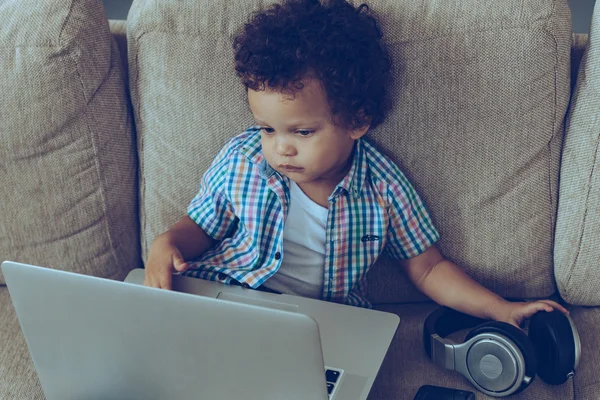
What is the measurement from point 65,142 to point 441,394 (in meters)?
0.82

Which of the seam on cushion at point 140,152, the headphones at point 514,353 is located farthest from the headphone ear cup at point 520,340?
the seam on cushion at point 140,152

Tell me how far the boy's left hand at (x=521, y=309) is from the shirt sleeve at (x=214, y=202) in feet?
1.74

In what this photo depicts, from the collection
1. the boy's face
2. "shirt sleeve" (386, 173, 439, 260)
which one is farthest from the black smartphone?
the boy's face

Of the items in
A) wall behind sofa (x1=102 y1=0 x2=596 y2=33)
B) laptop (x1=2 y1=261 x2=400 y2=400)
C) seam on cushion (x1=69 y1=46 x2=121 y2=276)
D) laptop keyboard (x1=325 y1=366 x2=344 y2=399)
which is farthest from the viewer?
wall behind sofa (x1=102 y1=0 x2=596 y2=33)

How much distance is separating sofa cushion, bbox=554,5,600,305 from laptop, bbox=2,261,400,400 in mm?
542

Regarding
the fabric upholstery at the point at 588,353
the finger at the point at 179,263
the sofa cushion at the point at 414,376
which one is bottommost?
the sofa cushion at the point at 414,376

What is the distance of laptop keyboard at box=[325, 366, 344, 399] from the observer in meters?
1.10

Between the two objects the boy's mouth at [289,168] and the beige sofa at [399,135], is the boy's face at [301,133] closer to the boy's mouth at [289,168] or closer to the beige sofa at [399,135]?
the boy's mouth at [289,168]

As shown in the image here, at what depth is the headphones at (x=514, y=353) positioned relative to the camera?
1.12m

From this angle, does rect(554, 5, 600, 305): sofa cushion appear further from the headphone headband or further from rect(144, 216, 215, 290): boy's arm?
rect(144, 216, 215, 290): boy's arm

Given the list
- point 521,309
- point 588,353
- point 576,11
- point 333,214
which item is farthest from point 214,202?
point 576,11

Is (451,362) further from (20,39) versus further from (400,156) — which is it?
(20,39)

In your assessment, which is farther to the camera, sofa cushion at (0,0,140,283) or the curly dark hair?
sofa cushion at (0,0,140,283)

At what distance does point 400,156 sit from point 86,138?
0.59m
